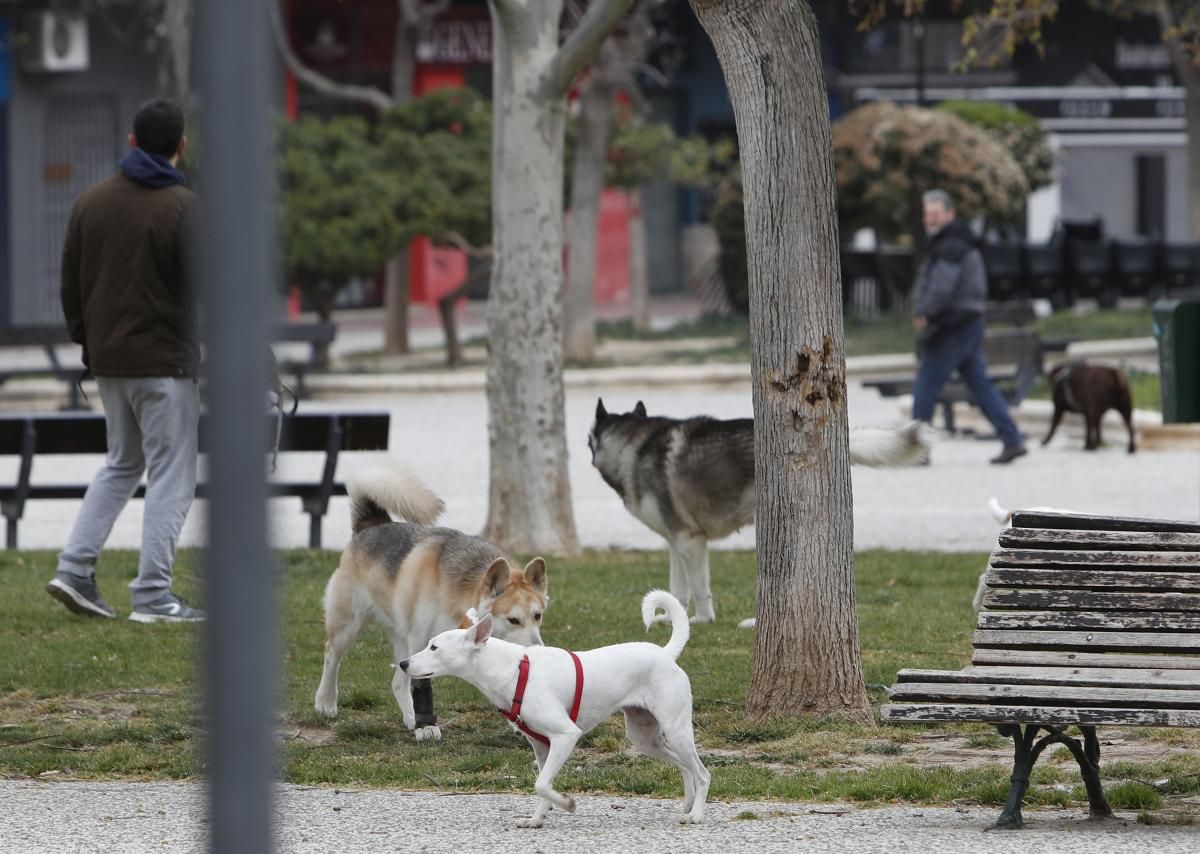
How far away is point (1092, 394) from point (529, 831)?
1117 centimetres

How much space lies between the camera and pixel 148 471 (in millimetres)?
8672

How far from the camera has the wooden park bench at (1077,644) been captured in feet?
16.9

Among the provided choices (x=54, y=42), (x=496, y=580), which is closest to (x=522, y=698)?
(x=496, y=580)

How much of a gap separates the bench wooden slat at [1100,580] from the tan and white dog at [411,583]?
1.43 metres

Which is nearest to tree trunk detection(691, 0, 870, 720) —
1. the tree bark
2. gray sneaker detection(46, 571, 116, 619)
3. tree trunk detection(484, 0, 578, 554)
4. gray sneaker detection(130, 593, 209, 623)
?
gray sneaker detection(130, 593, 209, 623)

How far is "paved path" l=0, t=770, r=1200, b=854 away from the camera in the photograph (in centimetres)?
523

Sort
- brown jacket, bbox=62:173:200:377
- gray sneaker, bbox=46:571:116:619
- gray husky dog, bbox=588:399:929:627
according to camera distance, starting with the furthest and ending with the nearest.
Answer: gray husky dog, bbox=588:399:929:627 → gray sneaker, bbox=46:571:116:619 → brown jacket, bbox=62:173:200:377

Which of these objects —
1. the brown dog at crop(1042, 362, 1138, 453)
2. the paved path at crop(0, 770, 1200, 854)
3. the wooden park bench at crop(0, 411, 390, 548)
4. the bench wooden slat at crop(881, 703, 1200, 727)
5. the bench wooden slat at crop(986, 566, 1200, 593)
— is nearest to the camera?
the bench wooden slat at crop(881, 703, 1200, 727)

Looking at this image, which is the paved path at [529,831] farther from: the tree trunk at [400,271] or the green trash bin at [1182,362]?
the tree trunk at [400,271]

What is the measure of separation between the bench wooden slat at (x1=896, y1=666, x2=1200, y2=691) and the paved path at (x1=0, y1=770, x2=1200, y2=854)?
1.30 feet

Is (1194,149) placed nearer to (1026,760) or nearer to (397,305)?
(397,305)

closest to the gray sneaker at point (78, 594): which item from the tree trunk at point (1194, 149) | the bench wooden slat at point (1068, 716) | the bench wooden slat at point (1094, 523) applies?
the bench wooden slat at point (1094, 523)

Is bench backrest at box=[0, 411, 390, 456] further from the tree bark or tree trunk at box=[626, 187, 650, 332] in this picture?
tree trunk at box=[626, 187, 650, 332]

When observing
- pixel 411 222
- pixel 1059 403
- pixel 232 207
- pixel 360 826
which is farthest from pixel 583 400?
pixel 232 207
